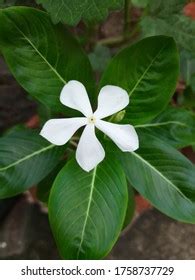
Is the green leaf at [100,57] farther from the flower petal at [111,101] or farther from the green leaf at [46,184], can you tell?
the flower petal at [111,101]

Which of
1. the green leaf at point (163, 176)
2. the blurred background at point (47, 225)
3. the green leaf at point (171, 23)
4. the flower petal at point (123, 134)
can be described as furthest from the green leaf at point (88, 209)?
the blurred background at point (47, 225)

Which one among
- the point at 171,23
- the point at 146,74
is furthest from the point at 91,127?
the point at 171,23

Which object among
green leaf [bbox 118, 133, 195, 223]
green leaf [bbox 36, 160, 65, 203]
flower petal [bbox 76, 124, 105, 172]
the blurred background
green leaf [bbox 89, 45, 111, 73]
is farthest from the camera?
the blurred background

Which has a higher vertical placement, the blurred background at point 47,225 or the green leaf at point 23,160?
the green leaf at point 23,160

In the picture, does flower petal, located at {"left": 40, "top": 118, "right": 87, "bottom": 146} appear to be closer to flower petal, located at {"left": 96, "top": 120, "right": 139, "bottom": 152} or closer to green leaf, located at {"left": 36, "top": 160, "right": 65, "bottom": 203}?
flower petal, located at {"left": 96, "top": 120, "right": 139, "bottom": 152}

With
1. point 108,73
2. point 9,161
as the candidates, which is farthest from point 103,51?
point 9,161

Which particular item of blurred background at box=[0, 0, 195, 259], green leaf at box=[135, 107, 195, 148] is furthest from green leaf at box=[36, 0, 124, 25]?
blurred background at box=[0, 0, 195, 259]
